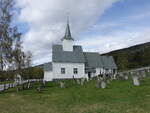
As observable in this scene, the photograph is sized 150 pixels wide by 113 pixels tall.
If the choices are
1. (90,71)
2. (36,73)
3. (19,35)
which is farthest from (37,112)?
(36,73)

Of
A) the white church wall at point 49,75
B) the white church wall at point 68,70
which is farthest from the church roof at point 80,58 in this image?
the white church wall at point 49,75

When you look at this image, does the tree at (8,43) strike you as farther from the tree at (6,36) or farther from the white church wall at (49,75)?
the white church wall at (49,75)

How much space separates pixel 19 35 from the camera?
22109 mm

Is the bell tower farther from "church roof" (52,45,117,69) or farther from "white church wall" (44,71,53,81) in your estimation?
"white church wall" (44,71,53,81)

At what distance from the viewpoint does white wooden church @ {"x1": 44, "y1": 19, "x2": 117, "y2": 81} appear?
134 feet

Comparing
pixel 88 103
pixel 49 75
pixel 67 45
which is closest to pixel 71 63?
pixel 67 45

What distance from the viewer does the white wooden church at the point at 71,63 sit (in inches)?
1610

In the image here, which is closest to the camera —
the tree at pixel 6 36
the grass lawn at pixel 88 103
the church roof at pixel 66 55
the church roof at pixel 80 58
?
the grass lawn at pixel 88 103

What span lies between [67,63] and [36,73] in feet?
70.4

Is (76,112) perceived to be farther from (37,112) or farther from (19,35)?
(19,35)

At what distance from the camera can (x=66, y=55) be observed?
139 ft

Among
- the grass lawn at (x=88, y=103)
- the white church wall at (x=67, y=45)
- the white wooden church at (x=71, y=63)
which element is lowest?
the grass lawn at (x=88, y=103)

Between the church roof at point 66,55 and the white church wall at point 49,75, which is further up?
the church roof at point 66,55

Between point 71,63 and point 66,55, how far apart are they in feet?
6.80
